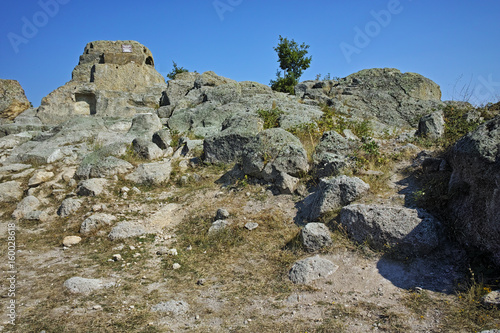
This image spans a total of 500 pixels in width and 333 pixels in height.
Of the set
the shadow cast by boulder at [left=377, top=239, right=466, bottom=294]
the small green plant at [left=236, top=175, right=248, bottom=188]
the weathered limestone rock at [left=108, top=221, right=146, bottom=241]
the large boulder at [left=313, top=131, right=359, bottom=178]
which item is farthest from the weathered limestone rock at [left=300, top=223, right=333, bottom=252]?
the weathered limestone rock at [left=108, top=221, right=146, bottom=241]

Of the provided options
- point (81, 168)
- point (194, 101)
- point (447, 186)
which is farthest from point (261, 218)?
point (194, 101)

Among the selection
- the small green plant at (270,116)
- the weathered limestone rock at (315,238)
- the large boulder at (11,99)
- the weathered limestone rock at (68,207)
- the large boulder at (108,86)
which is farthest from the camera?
the large boulder at (11,99)

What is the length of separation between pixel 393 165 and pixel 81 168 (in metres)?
8.10

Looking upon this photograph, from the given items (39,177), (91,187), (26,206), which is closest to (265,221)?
(91,187)

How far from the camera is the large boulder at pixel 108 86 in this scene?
15.5m

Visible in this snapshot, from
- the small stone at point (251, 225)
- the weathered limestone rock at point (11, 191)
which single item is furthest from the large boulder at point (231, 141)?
the weathered limestone rock at point (11, 191)

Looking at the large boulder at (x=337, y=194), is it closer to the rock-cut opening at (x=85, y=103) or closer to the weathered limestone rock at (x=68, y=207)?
the weathered limestone rock at (x=68, y=207)

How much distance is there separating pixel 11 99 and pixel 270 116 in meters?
14.7

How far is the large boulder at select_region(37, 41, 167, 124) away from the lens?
1549 cm

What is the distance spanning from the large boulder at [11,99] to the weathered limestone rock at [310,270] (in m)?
17.7

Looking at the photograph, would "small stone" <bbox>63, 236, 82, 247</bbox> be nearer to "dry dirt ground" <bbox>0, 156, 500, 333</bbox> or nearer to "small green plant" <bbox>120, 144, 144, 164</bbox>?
"dry dirt ground" <bbox>0, 156, 500, 333</bbox>

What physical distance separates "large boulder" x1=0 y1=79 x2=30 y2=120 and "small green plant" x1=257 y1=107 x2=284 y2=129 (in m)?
14.0

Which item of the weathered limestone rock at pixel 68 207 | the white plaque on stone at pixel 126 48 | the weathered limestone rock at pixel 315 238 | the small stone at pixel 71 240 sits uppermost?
the white plaque on stone at pixel 126 48

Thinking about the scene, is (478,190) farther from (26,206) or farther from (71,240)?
(26,206)
